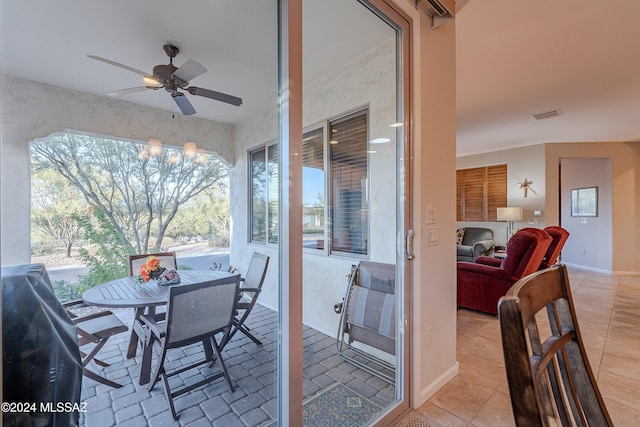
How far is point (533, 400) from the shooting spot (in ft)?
1.81

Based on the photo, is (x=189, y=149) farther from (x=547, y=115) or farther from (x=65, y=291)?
(x=547, y=115)

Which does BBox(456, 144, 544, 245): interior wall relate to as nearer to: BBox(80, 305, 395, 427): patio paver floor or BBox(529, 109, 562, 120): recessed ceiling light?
BBox(529, 109, 562, 120): recessed ceiling light

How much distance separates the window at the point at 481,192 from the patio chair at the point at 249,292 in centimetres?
700

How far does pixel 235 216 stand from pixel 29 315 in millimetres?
1025

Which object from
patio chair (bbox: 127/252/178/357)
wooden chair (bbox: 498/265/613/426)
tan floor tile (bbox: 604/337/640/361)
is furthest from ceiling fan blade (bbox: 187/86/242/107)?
tan floor tile (bbox: 604/337/640/361)

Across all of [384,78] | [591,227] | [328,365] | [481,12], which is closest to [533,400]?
[328,365]

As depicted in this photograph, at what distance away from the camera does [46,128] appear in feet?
3.58

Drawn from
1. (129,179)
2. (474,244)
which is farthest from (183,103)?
(474,244)

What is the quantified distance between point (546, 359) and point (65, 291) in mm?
1532

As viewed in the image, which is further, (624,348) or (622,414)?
(624,348)

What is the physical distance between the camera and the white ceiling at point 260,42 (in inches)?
55.2

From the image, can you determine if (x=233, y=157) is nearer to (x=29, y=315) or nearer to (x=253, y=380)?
(x=29, y=315)

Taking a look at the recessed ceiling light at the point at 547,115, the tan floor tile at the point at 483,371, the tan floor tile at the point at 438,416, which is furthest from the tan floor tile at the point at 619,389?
the recessed ceiling light at the point at 547,115

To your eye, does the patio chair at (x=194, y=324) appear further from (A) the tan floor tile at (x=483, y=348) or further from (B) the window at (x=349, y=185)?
(A) the tan floor tile at (x=483, y=348)
